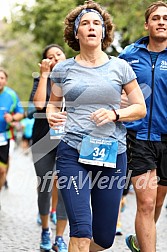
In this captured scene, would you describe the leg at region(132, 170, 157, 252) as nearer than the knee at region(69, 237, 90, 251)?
No

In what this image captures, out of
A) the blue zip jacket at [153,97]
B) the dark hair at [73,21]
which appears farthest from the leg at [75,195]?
the blue zip jacket at [153,97]

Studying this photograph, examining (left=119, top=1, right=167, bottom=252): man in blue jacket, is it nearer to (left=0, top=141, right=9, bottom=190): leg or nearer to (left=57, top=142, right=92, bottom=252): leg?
(left=57, top=142, right=92, bottom=252): leg

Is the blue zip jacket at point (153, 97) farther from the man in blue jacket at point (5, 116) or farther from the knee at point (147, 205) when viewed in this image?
the man in blue jacket at point (5, 116)

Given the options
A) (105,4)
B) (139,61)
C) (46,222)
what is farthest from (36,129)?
(105,4)

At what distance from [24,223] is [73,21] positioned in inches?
173

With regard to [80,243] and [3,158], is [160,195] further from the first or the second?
[3,158]

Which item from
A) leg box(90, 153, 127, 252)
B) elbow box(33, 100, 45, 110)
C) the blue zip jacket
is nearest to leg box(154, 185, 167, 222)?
the blue zip jacket

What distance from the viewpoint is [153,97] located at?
232 inches

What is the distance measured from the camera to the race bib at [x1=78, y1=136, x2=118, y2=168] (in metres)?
5.01

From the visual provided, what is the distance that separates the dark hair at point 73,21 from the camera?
5.40 metres

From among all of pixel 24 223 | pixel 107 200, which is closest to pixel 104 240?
pixel 107 200

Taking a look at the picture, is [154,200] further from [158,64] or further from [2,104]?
[2,104]

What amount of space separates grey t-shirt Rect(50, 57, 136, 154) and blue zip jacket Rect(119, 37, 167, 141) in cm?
75

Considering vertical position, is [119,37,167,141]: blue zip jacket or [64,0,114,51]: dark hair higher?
[64,0,114,51]: dark hair
